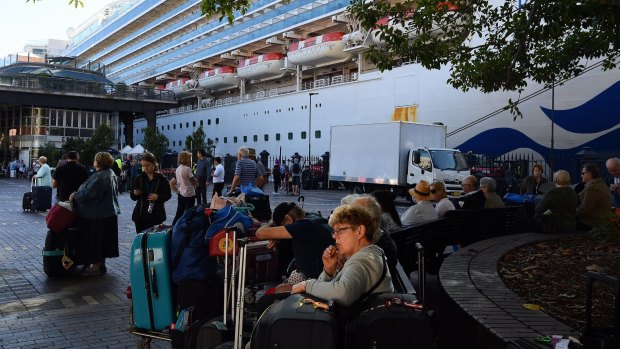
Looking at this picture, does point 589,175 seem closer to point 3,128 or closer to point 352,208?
point 352,208

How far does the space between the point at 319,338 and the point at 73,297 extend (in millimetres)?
4373

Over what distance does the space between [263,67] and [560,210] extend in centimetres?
3538

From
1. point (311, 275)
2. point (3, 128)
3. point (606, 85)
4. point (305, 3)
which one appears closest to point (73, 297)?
point (311, 275)

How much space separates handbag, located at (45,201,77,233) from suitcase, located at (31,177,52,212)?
9.83 m

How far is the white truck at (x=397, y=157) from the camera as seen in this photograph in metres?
21.5

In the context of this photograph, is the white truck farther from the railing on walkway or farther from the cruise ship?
the railing on walkway

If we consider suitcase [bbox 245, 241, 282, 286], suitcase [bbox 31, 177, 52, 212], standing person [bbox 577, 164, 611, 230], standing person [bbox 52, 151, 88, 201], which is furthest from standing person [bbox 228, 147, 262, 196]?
suitcase [bbox 31, 177, 52, 212]

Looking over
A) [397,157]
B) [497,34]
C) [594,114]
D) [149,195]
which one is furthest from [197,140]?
[149,195]

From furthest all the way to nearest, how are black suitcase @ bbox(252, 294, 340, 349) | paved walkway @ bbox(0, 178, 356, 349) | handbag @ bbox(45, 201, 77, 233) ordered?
handbag @ bbox(45, 201, 77, 233) < paved walkway @ bbox(0, 178, 356, 349) < black suitcase @ bbox(252, 294, 340, 349)

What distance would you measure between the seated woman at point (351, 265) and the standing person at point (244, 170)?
295 inches

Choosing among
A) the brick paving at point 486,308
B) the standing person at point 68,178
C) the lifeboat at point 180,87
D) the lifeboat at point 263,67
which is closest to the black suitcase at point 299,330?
the brick paving at point 486,308

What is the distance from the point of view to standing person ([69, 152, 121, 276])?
7.07 metres

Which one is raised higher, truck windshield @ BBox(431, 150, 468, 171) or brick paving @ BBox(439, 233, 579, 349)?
truck windshield @ BBox(431, 150, 468, 171)

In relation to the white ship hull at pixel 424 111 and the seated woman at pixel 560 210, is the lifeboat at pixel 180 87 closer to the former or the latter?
the white ship hull at pixel 424 111
